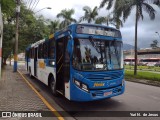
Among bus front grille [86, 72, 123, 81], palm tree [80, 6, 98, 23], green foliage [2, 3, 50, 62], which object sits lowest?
bus front grille [86, 72, 123, 81]

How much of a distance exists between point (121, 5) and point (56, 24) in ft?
92.4

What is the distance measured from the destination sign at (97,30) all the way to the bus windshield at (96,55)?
30 centimetres

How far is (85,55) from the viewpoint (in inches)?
316

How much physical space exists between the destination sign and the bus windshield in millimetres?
303

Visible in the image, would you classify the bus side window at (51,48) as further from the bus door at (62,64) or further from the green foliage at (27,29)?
the green foliage at (27,29)

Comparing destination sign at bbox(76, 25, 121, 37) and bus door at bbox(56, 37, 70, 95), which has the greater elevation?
destination sign at bbox(76, 25, 121, 37)

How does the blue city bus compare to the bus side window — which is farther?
the bus side window

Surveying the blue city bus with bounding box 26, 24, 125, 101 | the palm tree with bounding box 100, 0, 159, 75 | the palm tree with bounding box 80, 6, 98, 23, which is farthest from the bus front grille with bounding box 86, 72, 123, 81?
the palm tree with bounding box 80, 6, 98, 23

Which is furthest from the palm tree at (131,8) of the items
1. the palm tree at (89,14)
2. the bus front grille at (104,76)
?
the bus front grille at (104,76)

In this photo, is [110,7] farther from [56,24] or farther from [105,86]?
[56,24]

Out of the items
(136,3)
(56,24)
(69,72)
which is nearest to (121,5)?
(136,3)

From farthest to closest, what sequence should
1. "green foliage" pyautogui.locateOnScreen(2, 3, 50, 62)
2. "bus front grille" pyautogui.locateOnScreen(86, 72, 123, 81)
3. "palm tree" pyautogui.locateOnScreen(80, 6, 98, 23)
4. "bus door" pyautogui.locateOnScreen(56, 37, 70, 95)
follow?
1. "palm tree" pyautogui.locateOnScreen(80, 6, 98, 23)
2. "green foliage" pyautogui.locateOnScreen(2, 3, 50, 62)
3. "bus door" pyautogui.locateOnScreen(56, 37, 70, 95)
4. "bus front grille" pyautogui.locateOnScreen(86, 72, 123, 81)

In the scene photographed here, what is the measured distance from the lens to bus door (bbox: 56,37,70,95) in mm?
8531

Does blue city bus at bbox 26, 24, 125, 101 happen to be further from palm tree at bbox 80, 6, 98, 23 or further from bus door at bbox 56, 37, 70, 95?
palm tree at bbox 80, 6, 98, 23
